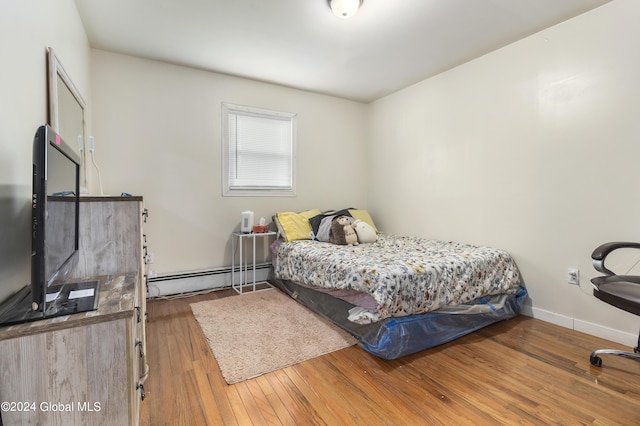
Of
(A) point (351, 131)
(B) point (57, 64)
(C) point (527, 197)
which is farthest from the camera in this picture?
(A) point (351, 131)

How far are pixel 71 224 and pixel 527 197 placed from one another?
3.21m

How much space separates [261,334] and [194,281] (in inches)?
54.3

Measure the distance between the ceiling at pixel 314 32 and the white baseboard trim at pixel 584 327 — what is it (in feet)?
7.76

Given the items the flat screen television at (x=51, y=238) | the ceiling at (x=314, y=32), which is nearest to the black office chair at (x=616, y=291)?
the ceiling at (x=314, y=32)

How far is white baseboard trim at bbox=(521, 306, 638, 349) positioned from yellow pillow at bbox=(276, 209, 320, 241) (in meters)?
2.23

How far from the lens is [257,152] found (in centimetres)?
366

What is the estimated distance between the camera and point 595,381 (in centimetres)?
173

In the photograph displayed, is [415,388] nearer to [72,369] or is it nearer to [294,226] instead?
[72,369]

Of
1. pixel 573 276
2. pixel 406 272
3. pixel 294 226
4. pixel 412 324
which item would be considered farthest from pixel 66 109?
pixel 573 276

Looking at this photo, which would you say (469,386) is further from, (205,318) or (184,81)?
(184,81)

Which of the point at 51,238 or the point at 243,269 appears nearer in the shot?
the point at 51,238

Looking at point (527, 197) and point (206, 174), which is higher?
point (206, 174)

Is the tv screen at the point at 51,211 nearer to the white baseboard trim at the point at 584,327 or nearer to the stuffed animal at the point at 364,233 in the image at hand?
the stuffed animal at the point at 364,233

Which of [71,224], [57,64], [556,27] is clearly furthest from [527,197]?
[57,64]
